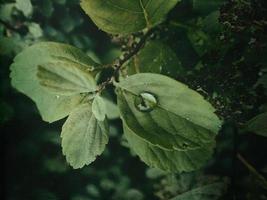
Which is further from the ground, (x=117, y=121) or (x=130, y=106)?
(x=130, y=106)

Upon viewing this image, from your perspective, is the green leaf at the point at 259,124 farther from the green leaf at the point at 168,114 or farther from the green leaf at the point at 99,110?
the green leaf at the point at 99,110

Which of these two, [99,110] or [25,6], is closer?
[99,110]

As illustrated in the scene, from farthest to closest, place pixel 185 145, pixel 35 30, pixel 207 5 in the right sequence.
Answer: pixel 35 30 → pixel 207 5 → pixel 185 145

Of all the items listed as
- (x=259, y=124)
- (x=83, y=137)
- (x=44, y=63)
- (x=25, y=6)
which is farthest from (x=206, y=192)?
(x=25, y=6)

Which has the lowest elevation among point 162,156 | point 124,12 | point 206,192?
point 206,192

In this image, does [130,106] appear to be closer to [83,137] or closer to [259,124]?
[83,137]

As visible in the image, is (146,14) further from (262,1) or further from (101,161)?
(101,161)

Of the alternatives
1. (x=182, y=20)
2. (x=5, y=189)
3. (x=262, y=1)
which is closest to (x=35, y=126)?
(x=5, y=189)
